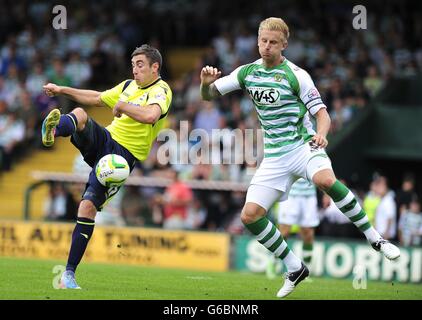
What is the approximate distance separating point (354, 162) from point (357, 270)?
11716 millimetres

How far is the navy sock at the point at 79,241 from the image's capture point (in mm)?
11711

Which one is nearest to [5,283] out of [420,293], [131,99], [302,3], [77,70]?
[131,99]

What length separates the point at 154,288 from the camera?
40.4 ft

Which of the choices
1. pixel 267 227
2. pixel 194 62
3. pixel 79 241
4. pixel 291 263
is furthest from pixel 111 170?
pixel 194 62

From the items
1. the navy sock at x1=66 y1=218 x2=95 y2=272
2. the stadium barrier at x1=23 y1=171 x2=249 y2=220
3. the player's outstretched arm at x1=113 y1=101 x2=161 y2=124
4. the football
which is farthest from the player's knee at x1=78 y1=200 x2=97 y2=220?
the stadium barrier at x1=23 y1=171 x2=249 y2=220

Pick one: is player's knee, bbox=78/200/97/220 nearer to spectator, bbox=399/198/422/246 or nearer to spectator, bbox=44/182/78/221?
spectator, bbox=399/198/422/246

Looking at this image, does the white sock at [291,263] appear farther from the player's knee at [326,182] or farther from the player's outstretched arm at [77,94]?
the player's outstretched arm at [77,94]

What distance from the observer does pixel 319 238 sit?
20.9 m

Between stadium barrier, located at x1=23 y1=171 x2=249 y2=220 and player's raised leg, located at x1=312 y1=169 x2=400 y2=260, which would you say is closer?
player's raised leg, located at x1=312 y1=169 x2=400 y2=260

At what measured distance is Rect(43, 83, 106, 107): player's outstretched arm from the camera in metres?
12.2

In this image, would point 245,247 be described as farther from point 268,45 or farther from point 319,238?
point 268,45

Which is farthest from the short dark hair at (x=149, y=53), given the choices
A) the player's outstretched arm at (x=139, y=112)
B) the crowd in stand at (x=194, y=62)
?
the crowd in stand at (x=194, y=62)

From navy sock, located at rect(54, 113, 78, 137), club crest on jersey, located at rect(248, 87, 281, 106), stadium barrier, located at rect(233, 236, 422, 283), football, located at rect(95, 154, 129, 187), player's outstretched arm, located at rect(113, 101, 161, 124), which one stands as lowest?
stadium barrier, located at rect(233, 236, 422, 283)

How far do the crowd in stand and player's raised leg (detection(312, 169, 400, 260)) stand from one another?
9.77 metres
